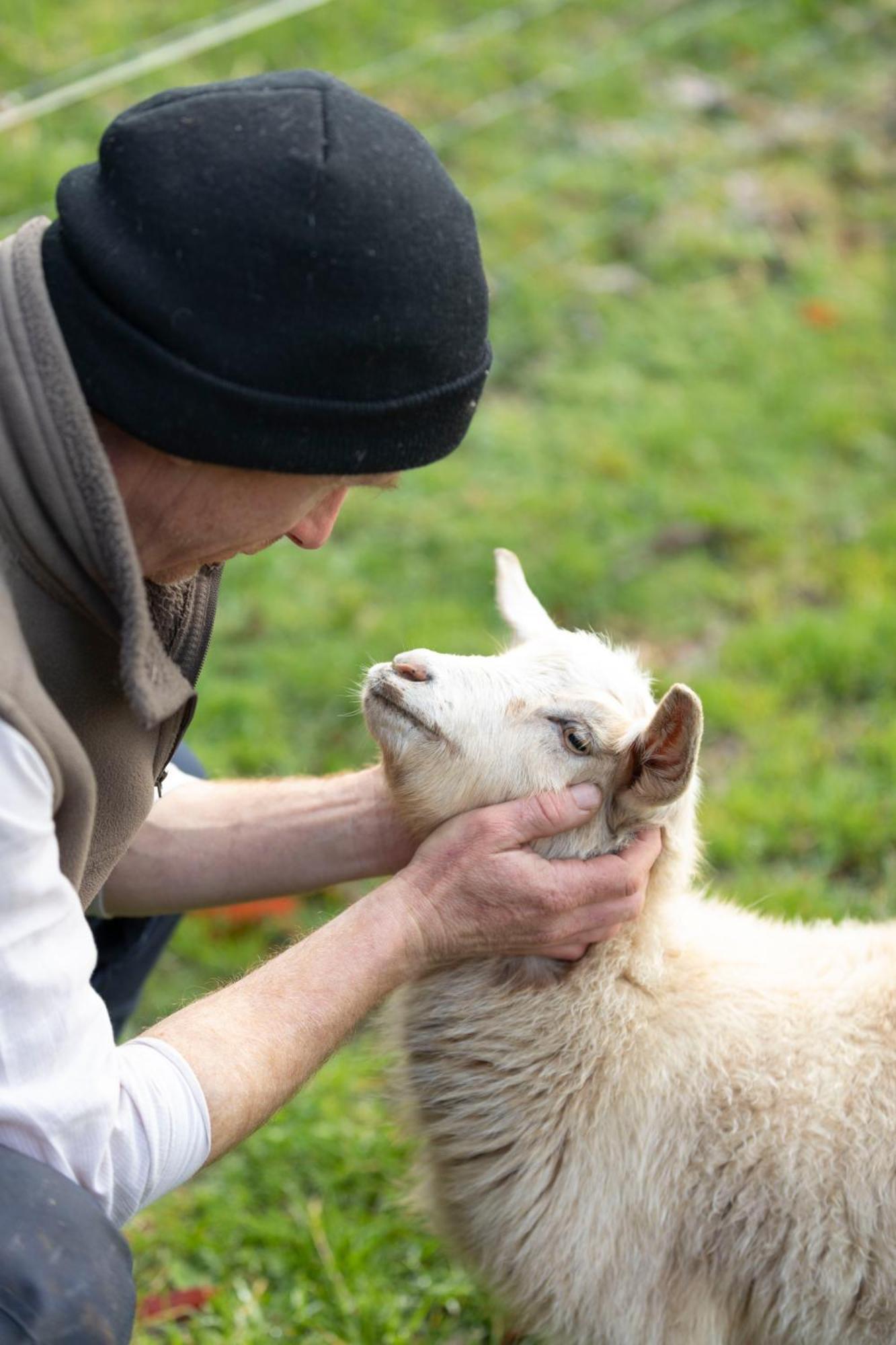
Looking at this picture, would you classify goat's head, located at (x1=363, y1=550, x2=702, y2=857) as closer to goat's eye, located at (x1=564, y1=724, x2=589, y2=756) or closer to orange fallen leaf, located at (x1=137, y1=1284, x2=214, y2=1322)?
goat's eye, located at (x1=564, y1=724, x2=589, y2=756)

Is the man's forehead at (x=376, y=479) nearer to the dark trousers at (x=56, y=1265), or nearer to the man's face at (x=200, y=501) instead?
the man's face at (x=200, y=501)

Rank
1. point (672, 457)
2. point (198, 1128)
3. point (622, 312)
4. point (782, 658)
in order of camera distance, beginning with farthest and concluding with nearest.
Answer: point (622, 312), point (672, 457), point (782, 658), point (198, 1128)

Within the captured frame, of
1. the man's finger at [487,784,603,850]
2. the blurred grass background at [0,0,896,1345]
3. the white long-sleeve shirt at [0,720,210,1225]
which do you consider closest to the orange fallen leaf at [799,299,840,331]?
the blurred grass background at [0,0,896,1345]

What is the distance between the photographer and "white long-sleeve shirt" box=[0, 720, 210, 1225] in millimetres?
1831

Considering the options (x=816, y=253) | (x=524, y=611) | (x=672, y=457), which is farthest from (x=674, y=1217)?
(x=816, y=253)

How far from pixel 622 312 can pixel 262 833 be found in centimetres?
419

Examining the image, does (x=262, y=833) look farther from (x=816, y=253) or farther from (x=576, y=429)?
(x=816, y=253)

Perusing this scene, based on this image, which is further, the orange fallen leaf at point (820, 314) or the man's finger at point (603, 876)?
the orange fallen leaf at point (820, 314)

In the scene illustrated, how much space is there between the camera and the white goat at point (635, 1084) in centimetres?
246

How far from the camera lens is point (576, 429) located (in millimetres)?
5855

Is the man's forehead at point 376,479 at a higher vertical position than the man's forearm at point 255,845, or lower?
higher

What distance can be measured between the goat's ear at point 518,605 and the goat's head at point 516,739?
233mm

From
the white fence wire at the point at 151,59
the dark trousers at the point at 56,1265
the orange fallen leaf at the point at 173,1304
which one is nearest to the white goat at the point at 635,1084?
the orange fallen leaf at the point at 173,1304

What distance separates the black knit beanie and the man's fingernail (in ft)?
2.72
